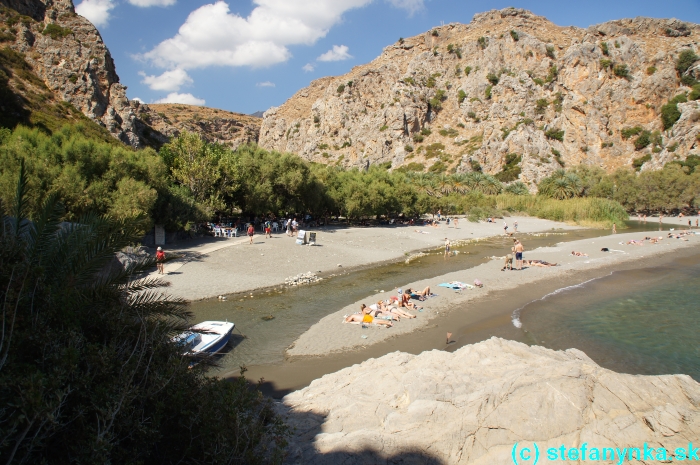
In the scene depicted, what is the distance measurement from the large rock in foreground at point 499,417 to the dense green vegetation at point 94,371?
1373mm

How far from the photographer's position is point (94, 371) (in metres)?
3.64

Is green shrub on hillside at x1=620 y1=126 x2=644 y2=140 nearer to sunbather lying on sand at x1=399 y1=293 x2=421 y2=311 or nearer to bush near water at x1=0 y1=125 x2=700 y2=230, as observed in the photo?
bush near water at x1=0 y1=125 x2=700 y2=230

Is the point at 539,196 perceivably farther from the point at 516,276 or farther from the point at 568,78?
the point at 516,276

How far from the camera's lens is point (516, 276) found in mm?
20766

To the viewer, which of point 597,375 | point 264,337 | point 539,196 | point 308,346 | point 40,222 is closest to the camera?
point 40,222

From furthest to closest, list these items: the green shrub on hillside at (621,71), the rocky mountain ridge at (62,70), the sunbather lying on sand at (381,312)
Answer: the green shrub on hillside at (621,71) < the rocky mountain ridge at (62,70) < the sunbather lying on sand at (381,312)

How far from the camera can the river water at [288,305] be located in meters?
11.8

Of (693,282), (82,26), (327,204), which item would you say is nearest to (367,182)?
(327,204)

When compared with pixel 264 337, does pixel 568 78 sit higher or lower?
higher

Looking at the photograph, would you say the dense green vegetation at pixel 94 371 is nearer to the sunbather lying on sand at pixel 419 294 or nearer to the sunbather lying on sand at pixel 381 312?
the sunbather lying on sand at pixel 381 312

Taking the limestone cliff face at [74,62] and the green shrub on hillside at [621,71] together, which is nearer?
the limestone cliff face at [74,62]

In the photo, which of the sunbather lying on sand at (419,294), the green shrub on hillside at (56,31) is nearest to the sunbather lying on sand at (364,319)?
the sunbather lying on sand at (419,294)

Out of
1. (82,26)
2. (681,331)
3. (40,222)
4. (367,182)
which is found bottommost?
(681,331)

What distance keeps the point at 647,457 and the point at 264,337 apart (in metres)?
10.3
